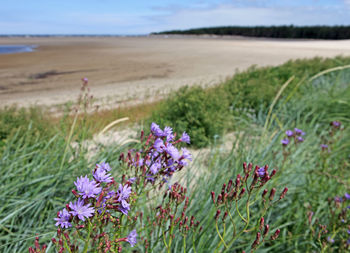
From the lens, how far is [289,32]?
6391cm

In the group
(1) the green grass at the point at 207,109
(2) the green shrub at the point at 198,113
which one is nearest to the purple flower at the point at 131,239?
(1) the green grass at the point at 207,109

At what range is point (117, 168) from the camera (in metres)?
2.63

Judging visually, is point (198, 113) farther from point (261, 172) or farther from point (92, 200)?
point (92, 200)

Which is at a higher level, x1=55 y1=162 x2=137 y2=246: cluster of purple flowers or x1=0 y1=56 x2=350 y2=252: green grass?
x1=55 y1=162 x2=137 y2=246: cluster of purple flowers

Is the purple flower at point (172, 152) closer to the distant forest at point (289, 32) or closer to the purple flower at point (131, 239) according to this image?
the purple flower at point (131, 239)

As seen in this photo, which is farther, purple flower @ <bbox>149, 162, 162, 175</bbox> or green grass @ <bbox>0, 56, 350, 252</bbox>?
green grass @ <bbox>0, 56, 350, 252</bbox>

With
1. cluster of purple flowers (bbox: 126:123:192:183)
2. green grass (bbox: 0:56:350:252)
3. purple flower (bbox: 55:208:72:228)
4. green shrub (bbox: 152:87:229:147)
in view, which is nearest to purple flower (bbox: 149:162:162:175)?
cluster of purple flowers (bbox: 126:123:192:183)

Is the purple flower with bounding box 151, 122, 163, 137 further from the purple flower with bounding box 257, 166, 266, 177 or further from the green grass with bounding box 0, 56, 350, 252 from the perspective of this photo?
the green grass with bounding box 0, 56, 350, 252

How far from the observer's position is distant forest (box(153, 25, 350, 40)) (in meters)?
56.4

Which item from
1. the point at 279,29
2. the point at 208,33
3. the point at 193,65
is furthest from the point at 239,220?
the point at 208,33

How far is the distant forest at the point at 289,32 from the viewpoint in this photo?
Answer: 56.4 m

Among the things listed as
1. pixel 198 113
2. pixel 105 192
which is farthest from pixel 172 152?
pixel 198 113

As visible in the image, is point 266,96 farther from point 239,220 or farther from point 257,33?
point 257,33

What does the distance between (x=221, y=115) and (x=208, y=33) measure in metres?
82.0
